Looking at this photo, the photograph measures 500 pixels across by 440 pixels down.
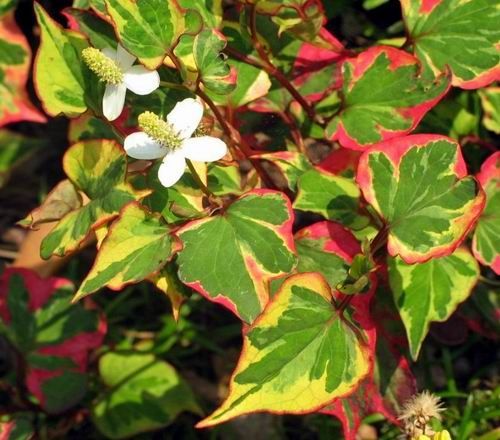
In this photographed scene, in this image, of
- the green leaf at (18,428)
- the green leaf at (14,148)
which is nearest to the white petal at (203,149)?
the green leaf at (18,428)

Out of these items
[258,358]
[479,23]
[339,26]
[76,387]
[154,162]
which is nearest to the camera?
[258,358]

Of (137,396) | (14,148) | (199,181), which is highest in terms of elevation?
(199,181)

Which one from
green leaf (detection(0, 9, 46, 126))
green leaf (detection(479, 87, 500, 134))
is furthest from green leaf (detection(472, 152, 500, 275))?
green leaf (detection(0, 9, 46, 126))

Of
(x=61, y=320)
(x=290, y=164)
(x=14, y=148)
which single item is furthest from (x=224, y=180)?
(x=14, y=148)

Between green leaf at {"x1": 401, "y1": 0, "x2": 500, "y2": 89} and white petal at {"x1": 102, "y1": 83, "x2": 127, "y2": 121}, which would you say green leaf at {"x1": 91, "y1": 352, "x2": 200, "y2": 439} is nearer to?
white petal at {"x1": 102, "y1": 83, "x2": 127, "y2": 121}

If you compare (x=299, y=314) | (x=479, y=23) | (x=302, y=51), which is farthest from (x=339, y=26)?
(x=299, y=314)

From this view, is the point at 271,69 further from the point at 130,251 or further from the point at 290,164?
the point at 130,251

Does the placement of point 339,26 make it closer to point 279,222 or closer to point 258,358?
point 279,222
